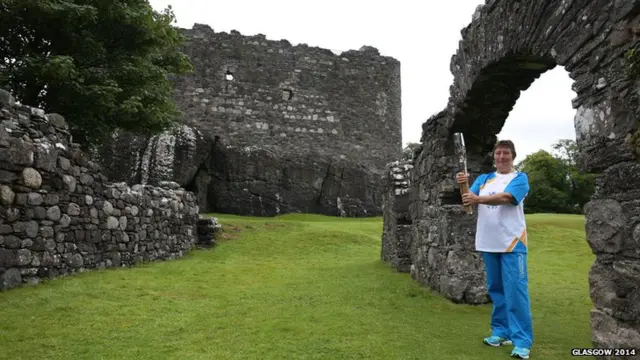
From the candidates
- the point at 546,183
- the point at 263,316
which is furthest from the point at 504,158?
the point at 546,183

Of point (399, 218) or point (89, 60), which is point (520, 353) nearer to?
point (399, 218)

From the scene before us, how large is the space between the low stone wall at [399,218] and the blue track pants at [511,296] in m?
5.07

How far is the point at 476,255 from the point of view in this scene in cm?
669

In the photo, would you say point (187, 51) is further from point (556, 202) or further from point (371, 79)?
point (556, 202)

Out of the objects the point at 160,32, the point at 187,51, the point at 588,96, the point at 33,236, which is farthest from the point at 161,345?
the point at 187,51

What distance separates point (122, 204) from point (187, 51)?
15.7 m

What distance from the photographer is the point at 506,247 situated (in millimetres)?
4434

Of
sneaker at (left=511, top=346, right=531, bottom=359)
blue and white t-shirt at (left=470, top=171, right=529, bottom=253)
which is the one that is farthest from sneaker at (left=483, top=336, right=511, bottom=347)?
blue and white t-shirt at (left=470, top=171, right=529, bottom=253)

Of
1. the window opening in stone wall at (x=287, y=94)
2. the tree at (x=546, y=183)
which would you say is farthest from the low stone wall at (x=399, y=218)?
the tree at (x=546, y=183)

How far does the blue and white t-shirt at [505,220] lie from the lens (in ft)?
14.5

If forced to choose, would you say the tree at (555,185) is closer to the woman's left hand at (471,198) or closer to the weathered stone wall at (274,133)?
the weathered stone wall at (274,133)

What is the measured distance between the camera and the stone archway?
11.5ft

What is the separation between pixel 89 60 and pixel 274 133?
13106 mm

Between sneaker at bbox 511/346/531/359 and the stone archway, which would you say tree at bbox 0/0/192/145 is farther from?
sneaker at bbox 511/346/531/359
